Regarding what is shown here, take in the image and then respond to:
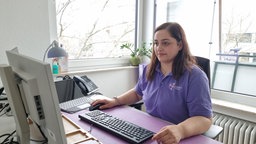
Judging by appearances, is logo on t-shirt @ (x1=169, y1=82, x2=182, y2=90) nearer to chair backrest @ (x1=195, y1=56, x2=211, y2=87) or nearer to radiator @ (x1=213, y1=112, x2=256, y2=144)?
chair backrest @ (x1=195, y1=56, x2=211, y2=87)

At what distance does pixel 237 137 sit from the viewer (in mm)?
1955

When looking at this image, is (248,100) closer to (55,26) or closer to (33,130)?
(33,130)

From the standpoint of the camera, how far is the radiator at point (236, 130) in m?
1.87

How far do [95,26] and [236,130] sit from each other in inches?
77.8

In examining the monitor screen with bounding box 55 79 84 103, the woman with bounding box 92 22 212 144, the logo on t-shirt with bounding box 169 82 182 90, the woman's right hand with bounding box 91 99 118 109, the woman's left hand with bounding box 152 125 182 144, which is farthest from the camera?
the monitor screen with bounding box 55 79 84 103

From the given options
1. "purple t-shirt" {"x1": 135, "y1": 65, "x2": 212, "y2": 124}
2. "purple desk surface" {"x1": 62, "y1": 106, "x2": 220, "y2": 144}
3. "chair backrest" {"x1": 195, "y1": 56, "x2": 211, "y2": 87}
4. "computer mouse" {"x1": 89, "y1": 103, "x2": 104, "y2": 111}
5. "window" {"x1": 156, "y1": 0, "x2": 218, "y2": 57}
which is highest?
"window" {"x1": 156, "y1": 0, "x2": 218, "y2": 57}

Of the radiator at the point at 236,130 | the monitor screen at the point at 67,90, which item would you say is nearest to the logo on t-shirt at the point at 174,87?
the monitor screen at the point at 67,90

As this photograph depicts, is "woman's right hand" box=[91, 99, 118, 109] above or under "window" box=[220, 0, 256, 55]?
under

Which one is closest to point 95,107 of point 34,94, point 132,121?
point 132,121

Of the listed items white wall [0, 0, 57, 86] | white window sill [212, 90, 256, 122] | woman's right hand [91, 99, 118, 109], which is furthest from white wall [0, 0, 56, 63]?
white window sill [212, 90, 256, 122]

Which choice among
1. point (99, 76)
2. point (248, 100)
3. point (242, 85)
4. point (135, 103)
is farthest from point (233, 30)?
point (99, 76)

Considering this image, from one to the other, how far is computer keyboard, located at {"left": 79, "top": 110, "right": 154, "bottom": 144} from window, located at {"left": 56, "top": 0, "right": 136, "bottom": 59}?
1457 mm

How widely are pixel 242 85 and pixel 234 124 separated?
433mm

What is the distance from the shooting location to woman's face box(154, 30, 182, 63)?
1.37 m
